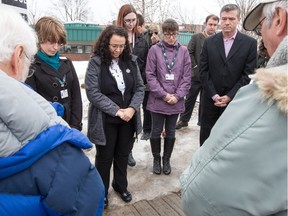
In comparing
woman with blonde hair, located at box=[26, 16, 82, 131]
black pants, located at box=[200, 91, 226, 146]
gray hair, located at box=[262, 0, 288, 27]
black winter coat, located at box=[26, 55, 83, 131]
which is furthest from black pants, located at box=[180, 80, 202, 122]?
gray hair, located at box=[262, 0, 288, 27]

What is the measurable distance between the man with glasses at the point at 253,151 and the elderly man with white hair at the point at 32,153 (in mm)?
500

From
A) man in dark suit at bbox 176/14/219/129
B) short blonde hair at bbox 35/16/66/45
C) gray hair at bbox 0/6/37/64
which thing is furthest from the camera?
man in dark suit at bbox 176/14/219/129

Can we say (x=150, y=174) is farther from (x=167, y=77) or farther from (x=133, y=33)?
(x=133, y=33)

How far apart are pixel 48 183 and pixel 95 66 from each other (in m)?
1.74

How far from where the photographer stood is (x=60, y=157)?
1.11m

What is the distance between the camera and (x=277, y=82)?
811 mm

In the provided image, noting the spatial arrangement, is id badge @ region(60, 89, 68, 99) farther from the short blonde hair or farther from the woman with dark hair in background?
the woman with dark hair in background

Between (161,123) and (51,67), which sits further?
(161,123)

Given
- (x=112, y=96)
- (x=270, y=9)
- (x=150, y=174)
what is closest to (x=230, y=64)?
(x=112, y=96)

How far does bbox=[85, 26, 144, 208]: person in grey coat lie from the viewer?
2.68 metres

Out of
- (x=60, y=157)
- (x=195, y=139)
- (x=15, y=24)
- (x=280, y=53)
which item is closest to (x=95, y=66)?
(x=15, y=24)

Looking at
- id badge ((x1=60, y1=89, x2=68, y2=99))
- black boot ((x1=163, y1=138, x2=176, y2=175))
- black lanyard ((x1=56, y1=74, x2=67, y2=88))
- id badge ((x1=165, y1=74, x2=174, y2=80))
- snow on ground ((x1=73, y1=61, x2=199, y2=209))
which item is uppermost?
black lanyard ((x1=56, y1=74, x2=67, y2=88))

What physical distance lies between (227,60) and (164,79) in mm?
806

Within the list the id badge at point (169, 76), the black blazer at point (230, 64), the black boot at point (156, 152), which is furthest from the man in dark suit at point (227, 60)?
the black boot at point (156, 152)
